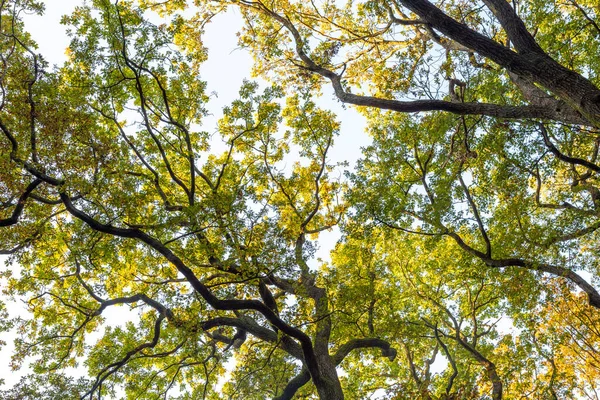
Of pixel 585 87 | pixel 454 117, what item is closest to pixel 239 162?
Result: pixel 454 117

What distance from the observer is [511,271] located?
9633mm

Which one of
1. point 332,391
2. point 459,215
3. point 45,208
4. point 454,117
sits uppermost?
point 45,208

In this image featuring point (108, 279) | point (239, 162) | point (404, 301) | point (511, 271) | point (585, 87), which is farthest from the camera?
point (404, 301)

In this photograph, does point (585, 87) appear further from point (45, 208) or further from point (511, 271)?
point (45, 208)

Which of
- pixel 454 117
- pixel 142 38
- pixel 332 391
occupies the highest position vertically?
pixel 142 38

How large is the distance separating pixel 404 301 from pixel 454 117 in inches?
238

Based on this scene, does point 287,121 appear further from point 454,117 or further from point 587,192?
point 587,192

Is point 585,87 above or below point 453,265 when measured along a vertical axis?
below

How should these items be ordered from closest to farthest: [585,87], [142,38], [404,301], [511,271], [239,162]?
[585,87]
[142,38]
[511,271]
[239,162]
[404,301]

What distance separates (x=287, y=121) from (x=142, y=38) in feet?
15.3

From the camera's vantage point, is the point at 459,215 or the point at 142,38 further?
the point at 459,215

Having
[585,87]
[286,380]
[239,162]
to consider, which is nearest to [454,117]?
[585,87]

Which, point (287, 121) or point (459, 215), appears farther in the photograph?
point (287, 121)

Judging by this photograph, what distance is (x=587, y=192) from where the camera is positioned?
11609 mm
